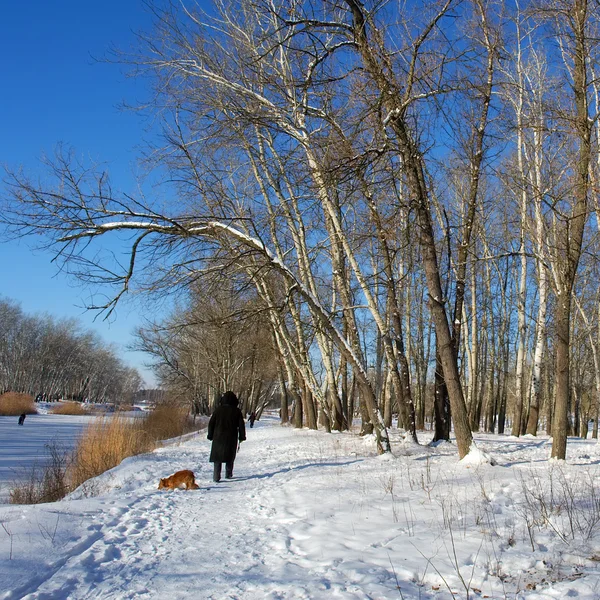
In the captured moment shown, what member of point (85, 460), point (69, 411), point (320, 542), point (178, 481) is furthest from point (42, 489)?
point (69, 411)

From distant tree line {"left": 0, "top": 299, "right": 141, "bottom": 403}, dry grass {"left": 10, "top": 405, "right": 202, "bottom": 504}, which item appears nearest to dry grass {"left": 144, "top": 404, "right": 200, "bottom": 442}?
dry grass {"left": 10, "top": 405, "right": 202, "bottom": 504}

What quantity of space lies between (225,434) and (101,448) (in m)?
4.30

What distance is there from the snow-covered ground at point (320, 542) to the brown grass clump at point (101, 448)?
143 inches

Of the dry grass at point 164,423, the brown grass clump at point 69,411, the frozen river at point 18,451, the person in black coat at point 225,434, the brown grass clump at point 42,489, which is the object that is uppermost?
the person in black coat at point 225,434

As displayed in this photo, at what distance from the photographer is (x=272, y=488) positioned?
7070 millimetres

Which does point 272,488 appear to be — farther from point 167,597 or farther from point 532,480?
point 167,597

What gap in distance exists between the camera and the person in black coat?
8133 mm

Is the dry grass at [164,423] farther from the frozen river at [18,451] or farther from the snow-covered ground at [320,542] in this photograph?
the snow-covered ground at [320,542]

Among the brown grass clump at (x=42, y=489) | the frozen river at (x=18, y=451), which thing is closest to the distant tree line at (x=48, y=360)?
the frozen river at (x=18, y=451)

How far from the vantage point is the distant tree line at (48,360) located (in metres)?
74.9

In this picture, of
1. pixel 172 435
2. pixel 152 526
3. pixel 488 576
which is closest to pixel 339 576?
pixel 488 576

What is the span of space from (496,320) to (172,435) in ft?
53.1

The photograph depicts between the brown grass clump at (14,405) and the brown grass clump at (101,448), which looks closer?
the brown grass clump at (101,448)

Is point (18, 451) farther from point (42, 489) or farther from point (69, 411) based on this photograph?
point (69, 411)
